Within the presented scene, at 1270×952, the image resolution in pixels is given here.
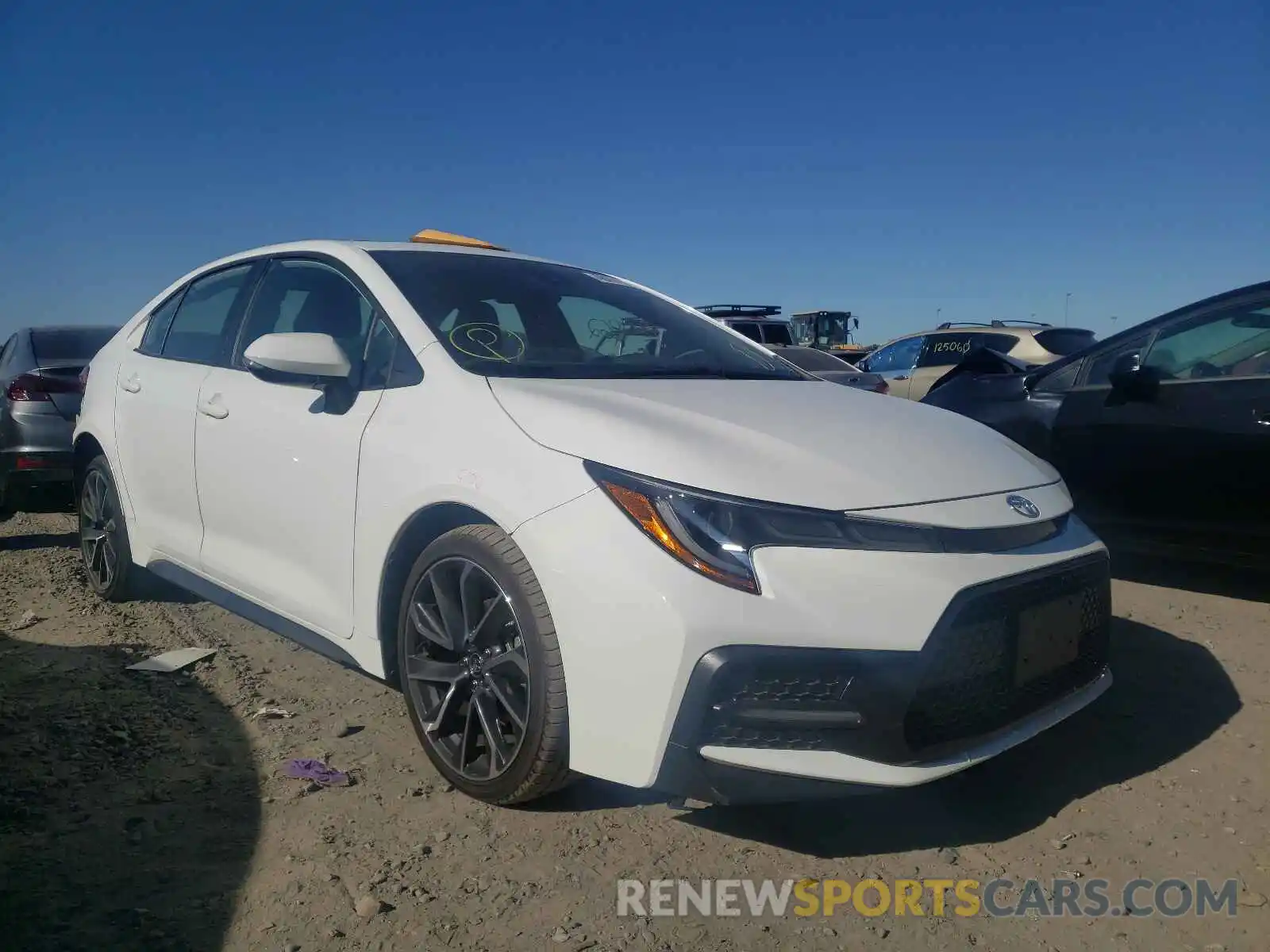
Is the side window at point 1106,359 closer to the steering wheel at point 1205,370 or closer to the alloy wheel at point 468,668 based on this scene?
the steering wheel at point 1205,370

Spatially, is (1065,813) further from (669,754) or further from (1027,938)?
(669,754)

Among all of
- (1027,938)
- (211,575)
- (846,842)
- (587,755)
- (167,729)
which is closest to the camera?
(1027,938)

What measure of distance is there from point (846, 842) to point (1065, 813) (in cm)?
65

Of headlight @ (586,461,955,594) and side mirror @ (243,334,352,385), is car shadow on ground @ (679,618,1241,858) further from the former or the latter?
side mirror @ (243,334,352,385)

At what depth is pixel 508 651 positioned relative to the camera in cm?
243

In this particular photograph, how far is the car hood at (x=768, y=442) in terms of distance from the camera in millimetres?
2225

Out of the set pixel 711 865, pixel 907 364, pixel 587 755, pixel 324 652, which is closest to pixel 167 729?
pixel 324 652

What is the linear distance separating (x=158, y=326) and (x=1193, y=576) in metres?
5.29

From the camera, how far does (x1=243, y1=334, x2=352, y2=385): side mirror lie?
2.81 m

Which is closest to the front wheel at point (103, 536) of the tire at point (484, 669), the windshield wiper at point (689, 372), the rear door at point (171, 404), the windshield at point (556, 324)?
the rear door at point (171, 404)

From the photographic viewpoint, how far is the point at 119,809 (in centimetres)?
253

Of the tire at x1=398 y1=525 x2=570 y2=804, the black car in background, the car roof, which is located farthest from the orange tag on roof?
the black car in background

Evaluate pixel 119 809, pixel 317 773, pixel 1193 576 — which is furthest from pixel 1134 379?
pixel 119 809

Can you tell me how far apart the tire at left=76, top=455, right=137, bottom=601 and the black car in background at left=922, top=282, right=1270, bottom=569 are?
456cm
